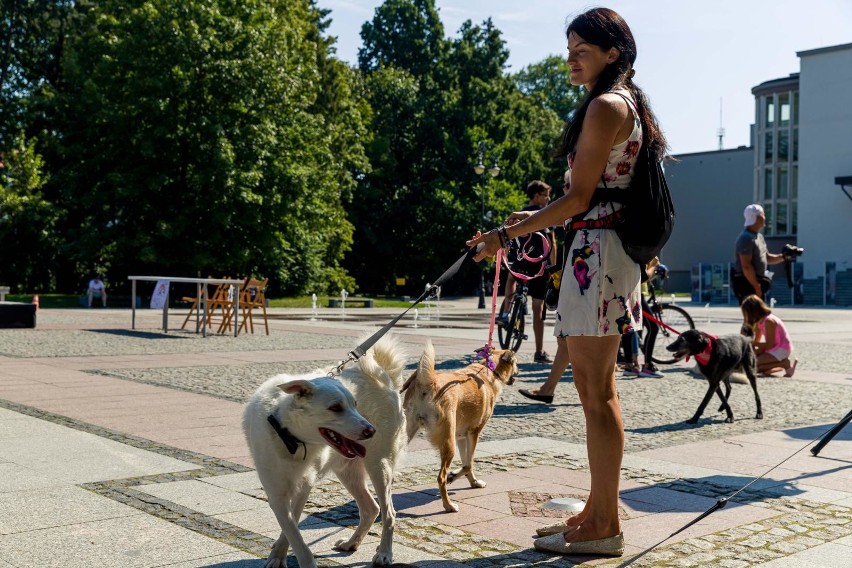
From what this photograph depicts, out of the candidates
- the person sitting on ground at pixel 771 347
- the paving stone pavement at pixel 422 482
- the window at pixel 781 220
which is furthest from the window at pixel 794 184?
the paving stone pavement at pixel 422 482

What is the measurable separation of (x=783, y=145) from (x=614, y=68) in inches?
2253

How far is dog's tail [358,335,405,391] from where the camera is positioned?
4.07 metres

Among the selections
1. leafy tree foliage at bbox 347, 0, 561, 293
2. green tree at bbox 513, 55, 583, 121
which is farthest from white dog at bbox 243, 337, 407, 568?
green tree at bbox 513, 55, 583, 121

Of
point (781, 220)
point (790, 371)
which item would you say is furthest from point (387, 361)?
point (781, 220)

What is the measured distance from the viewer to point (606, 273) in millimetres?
3900

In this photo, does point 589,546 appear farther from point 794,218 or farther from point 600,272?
point 794,218

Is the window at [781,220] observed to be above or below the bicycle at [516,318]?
above

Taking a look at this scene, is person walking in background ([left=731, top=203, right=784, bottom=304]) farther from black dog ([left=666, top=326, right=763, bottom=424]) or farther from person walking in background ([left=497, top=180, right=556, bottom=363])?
black dog ([left=666, top=326, right=763, bottom=424])

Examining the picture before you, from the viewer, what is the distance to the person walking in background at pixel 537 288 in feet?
33.6

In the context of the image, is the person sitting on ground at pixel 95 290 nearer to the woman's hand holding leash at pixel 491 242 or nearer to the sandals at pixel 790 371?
the sandals at pixel 790 371

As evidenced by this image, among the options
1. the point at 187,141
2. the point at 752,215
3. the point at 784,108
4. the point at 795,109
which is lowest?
the point at 752,215

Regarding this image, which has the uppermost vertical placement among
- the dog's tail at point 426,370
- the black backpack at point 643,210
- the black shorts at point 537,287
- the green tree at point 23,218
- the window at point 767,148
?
the window at point 767,148

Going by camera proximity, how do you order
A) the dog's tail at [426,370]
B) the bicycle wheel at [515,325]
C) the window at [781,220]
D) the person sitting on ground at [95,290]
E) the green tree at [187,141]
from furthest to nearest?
1. the window at [781,220]
2. the green tree at [187,141]
3. the person sitting on ground at [95,290]
4. the bicycle wheel at [515,325]
5. the dog's tail at [426,370]

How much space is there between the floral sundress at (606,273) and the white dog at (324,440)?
892 millimetres
